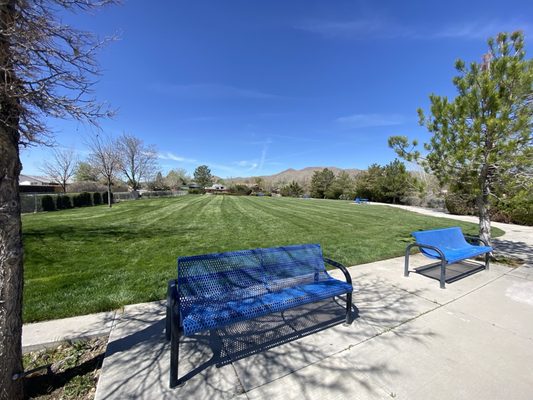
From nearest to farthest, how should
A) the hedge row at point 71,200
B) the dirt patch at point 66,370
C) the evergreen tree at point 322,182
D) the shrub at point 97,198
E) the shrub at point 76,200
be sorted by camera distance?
the dirt patch at point 66,370
the hedge row at point 71,200
the shrub at point 76,200
the shrub at point 97,198
the evergreen tree at point 322,182

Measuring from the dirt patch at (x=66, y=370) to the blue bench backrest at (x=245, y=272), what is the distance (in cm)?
108

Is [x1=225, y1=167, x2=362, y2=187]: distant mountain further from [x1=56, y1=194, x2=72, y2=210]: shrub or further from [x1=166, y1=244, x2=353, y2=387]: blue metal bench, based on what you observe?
[x1=166, y1=244, x2=353, y2=387]: blue metal bench

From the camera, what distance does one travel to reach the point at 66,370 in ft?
8.05

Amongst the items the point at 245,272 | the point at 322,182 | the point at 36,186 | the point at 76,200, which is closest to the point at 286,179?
the point at 322,182

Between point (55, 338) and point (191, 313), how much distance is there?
1823 millimetres

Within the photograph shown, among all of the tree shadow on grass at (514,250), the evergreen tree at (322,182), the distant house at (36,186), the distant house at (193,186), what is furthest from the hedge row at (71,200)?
the distant house at (193,186)

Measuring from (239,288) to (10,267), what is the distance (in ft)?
7.13

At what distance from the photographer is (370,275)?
5125 millimetres

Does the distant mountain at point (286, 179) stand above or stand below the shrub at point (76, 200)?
above

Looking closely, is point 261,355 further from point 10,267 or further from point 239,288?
point 10,267

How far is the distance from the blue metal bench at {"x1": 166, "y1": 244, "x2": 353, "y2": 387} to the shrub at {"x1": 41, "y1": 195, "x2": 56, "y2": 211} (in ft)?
76.8

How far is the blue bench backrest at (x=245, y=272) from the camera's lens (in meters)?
2.87

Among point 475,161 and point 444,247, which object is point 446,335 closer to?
point 444,247

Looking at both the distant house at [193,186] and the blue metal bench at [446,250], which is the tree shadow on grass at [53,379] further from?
the distant house at [193,186]
